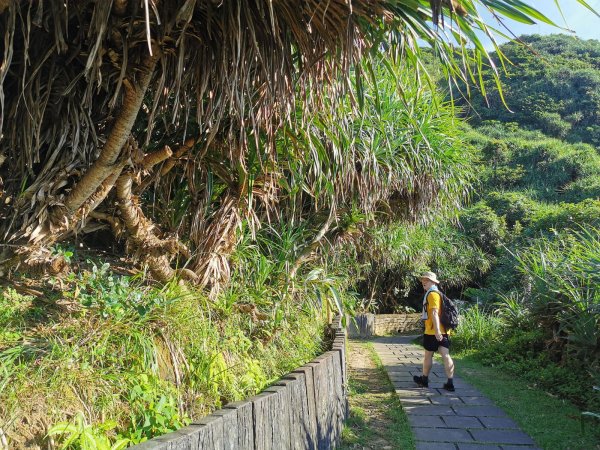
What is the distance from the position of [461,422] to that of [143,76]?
167 inches

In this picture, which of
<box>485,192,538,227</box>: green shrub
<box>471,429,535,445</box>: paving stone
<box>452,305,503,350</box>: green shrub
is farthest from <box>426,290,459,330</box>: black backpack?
<box>485,192,538,227</box>: green shrub

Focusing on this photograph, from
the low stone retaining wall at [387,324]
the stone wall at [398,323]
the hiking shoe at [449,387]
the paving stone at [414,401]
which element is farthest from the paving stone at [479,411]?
the stone wall at [398,323]

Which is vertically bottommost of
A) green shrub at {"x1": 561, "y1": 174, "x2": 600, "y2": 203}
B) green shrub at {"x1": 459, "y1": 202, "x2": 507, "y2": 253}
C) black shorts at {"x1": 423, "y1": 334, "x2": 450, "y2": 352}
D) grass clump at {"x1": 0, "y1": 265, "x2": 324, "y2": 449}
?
black shorts at {"x1": 423, "y1": 334, "x2": 450, "y2": 352}

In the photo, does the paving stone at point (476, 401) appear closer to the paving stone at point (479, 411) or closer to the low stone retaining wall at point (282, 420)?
the paving stone at point (479, 411)

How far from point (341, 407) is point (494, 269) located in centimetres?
1795

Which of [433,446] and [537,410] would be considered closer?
[433,446]

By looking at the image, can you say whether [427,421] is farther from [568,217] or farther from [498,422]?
[568,217]

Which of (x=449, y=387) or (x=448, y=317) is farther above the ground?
(x=448, y=317)

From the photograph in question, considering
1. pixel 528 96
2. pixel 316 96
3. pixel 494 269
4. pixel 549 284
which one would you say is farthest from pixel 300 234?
pixel 528 96

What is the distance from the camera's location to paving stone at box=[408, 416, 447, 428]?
484 cm

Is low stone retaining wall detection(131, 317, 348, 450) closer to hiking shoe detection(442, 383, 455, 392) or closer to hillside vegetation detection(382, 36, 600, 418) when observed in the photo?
hillside vegetation detection(382, 36, 600, 418)

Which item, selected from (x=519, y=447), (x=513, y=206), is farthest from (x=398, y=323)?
(x=519, y=447)

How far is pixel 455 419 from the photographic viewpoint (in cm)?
505

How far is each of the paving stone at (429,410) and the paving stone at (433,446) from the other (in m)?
0.83
